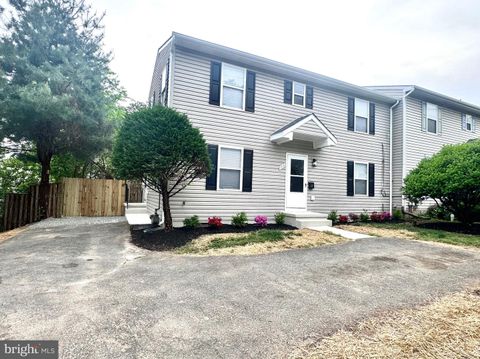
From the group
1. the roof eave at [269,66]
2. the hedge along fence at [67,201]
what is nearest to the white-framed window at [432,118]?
the roof eave at [269,66]

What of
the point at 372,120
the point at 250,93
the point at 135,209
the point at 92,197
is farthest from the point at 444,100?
the point at 92,197

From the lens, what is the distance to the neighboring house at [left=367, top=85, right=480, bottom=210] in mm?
11750

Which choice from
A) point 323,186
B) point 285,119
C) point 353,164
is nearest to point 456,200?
point 353,164

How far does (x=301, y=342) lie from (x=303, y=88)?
9577mm

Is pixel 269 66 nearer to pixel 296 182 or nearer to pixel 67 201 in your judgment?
pixel 296 182

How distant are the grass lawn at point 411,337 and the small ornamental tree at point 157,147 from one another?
500cm

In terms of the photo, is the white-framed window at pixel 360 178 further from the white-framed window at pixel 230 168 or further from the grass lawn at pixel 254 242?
the white-framed window at pixel 230 168

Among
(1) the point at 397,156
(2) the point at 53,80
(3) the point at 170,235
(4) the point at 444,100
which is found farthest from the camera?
(4) the point at 444,100

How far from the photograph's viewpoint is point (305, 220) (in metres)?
8.60

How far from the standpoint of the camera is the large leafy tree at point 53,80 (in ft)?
26.7

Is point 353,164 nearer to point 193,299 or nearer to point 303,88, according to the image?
point 303,88

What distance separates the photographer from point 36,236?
6891 mm

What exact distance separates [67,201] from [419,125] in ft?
55.4

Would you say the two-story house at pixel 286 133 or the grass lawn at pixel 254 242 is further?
the two-story house at pixel 286 133
